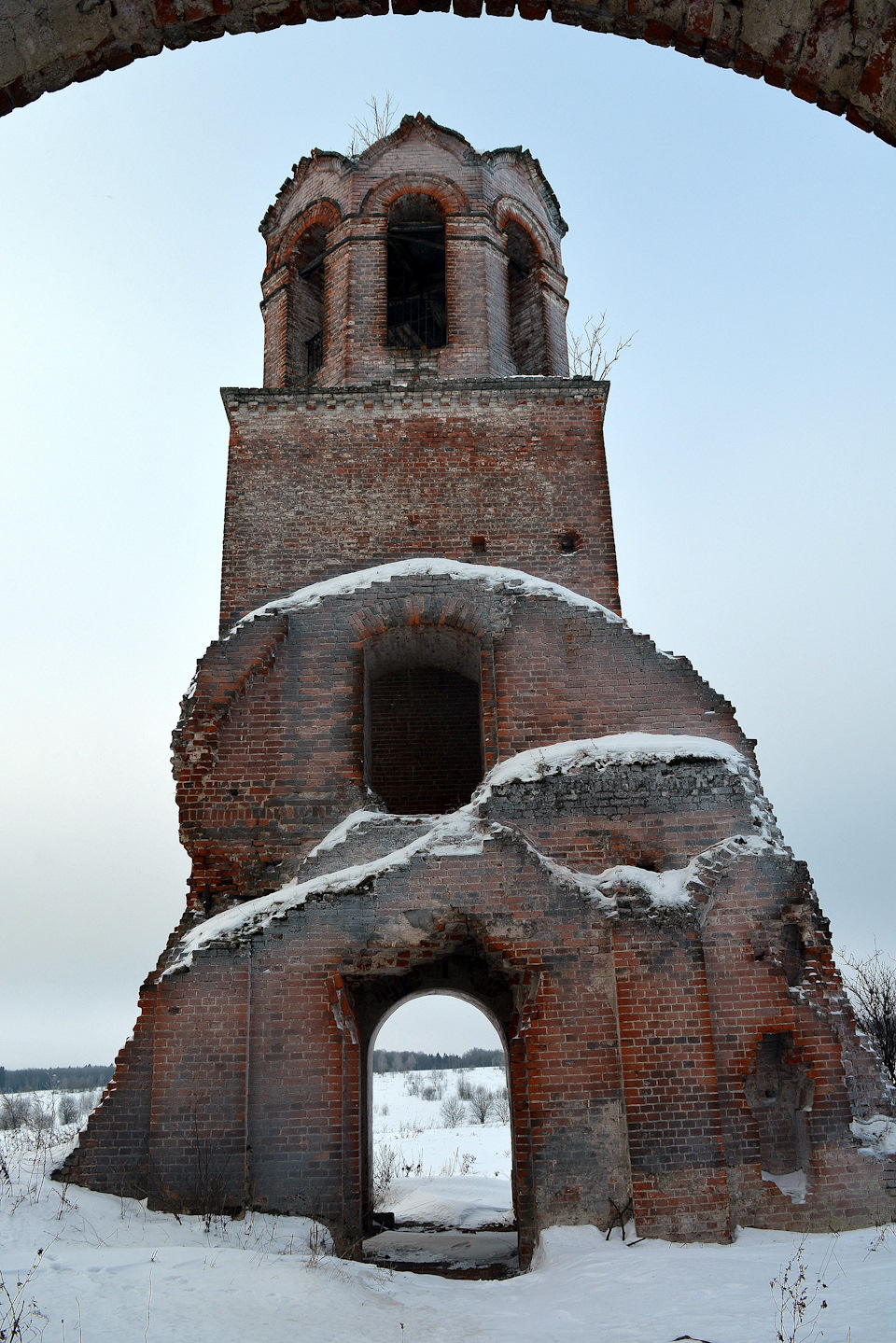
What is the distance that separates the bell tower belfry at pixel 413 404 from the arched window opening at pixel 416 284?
2.1 inches

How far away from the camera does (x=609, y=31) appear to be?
300 centimetres

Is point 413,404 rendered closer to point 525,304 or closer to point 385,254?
point 385,254

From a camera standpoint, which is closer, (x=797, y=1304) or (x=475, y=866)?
(x=797, y=1304)

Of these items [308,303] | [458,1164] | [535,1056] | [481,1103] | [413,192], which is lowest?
[458,1164]

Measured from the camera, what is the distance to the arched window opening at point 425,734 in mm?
10484

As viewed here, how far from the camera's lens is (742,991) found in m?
7.24

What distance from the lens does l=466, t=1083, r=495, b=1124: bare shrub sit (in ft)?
95.0

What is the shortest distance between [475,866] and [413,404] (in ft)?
18.3

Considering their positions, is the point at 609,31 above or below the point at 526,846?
above

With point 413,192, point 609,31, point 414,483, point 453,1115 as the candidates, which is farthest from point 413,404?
point 453,1115

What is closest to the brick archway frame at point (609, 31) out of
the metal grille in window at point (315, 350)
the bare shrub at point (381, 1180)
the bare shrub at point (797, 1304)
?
the bare shrub at point (797, 1304)

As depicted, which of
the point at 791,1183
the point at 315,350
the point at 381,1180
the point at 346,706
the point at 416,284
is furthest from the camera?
the point at 416,284

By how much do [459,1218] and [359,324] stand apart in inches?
398

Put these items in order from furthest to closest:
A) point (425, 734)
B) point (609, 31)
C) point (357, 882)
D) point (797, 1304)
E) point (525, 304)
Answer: point (525, 304), point (425, 734), point (357, 882), point (797, 1304), point (609, 31)
